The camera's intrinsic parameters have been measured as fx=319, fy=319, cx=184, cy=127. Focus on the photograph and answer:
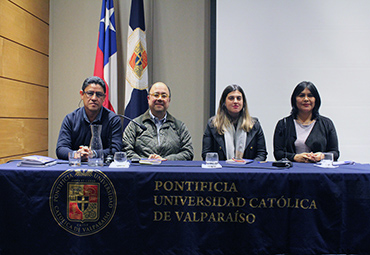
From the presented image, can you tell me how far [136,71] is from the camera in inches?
138

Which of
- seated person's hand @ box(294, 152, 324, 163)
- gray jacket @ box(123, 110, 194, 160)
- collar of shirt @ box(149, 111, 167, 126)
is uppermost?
collar of shirt @ box(149, 111, 167, 126)

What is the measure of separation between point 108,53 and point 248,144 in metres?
1.92

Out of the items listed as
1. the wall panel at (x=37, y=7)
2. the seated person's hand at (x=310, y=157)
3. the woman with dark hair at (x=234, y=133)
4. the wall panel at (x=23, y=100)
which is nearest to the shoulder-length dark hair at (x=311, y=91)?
the woman with dark hair at (x=234, y=133)

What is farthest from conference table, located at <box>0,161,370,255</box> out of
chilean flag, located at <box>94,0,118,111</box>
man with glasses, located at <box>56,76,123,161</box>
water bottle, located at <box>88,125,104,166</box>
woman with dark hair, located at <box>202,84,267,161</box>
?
chilean flag, located at <box>94,0,118,111</box>

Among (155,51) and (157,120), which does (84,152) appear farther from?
(155,51)

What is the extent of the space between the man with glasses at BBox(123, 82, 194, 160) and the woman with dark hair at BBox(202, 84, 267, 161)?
239 millimetres

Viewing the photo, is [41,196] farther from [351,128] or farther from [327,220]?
[351,128]

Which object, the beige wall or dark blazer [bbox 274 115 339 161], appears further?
the beige wall

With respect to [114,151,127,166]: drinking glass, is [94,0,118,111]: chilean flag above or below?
above

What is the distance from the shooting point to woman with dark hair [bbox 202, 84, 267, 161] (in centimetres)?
270

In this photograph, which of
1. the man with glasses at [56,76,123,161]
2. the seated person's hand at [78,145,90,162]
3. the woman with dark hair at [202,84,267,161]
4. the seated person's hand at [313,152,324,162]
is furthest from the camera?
the woman with dark hair at [202,84,267,161]

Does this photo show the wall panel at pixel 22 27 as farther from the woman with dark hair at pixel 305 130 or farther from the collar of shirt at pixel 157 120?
the woman with dark hair at pixel 305 130

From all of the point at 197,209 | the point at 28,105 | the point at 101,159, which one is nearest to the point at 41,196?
the point at 101,159

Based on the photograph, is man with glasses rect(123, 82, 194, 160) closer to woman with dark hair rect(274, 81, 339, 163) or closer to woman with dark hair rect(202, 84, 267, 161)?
woman with dark hair rect(202, 84, 267, 161)
